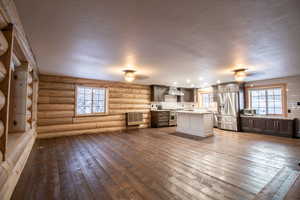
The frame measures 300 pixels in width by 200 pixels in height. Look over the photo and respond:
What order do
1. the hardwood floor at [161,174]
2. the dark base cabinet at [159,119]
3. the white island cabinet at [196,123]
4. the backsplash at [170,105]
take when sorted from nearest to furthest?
the hardwood floor at [161,174] < the white island cabinet at [196,123] < the dark base cabinet at [159,119] < the backsplash at [170,105]

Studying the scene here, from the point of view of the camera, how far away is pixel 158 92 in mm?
8414

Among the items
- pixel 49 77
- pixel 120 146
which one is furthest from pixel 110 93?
pixel 120 146

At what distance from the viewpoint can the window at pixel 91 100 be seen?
20.3 ft

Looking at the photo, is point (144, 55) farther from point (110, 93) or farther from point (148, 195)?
point (110, 93)

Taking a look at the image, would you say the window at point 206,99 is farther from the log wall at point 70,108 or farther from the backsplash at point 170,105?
the log wall at point 70,108

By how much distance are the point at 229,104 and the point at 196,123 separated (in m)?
2.73

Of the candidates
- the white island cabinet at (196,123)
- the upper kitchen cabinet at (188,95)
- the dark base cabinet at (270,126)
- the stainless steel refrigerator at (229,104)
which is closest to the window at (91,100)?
the white island cabinet at (196,123)

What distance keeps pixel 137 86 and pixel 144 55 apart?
4.67 metres

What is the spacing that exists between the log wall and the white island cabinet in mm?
2843

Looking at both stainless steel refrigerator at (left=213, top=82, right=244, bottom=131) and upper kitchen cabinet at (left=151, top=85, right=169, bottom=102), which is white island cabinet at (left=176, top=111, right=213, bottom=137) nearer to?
stainless steel refrigerator at (left=213, top=82, right=244, bottom=131)

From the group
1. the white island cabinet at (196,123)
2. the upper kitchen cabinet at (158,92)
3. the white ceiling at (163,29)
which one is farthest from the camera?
the upper kitchen cabinet at (158,92)

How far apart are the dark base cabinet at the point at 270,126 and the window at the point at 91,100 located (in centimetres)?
712

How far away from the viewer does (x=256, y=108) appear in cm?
698

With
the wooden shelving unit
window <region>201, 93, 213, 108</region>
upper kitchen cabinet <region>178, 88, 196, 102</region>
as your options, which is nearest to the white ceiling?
the wooden shelving unit
